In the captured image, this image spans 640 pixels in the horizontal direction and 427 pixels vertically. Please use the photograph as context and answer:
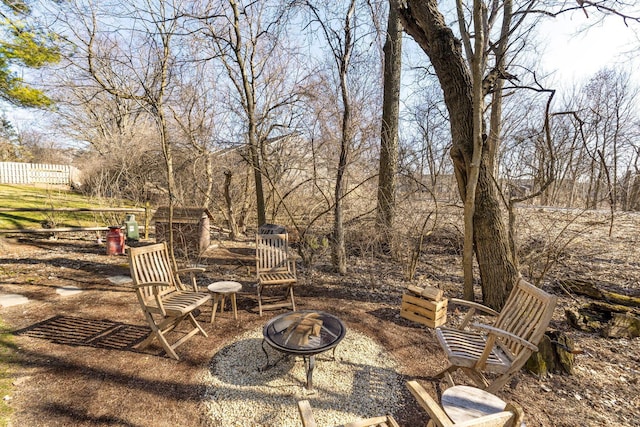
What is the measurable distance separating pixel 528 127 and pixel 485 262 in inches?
330

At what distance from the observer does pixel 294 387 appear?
9.46 ft

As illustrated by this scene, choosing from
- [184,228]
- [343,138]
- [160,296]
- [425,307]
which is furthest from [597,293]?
[184,228]

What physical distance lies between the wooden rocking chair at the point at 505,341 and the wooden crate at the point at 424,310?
2.80ft

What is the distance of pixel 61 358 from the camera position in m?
3.26

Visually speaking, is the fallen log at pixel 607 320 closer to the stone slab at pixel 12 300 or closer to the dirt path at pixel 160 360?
the dirt path at pixel 160 360

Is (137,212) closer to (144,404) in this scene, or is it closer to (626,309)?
(144,404)

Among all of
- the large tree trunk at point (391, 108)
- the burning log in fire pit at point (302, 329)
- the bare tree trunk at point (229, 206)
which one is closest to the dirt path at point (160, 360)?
the burning log in fire pit at point (302, 329)

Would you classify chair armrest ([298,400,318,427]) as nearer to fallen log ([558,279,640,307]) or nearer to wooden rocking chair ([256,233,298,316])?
wooden rocking chair ([256,233,298,316])

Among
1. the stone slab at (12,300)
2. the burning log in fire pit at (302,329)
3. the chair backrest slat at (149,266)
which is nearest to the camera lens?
the burning log in fire pit at (302,329)

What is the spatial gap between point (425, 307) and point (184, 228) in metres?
6.03

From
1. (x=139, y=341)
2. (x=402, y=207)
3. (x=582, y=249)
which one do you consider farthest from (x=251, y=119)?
(x=582, y=249)

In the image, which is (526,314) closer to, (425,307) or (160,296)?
(425,307)

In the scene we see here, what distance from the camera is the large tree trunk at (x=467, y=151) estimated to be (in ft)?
14.2

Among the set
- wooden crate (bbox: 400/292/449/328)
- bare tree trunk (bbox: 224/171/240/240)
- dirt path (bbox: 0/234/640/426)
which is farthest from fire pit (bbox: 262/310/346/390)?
bare tree trunk (bbox: 224/171/240/240)
